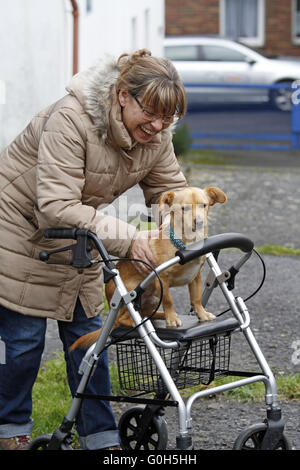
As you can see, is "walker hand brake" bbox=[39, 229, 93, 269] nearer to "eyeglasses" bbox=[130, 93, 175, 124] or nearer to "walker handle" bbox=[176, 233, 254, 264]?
"walker handle" bbox=[176, 233, 254, 264]

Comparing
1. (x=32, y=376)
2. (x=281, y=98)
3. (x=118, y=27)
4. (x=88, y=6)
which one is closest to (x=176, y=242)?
(x=32, y=376)

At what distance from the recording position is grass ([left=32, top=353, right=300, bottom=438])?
4312 millimetres

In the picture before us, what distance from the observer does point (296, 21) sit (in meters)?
23.9

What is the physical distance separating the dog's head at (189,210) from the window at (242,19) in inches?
852

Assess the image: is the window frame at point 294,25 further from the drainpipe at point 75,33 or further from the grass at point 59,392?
the grass at point 59,392

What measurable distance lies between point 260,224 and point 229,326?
590cm

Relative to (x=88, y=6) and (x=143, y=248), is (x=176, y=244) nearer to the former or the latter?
(x=143, y=248)

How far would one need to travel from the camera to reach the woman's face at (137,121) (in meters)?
3.30

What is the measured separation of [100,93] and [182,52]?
16.1 meters

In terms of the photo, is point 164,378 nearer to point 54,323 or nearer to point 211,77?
point 54,323

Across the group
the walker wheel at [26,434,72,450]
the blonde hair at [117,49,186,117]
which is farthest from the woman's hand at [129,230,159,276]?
the walker wheel at [26,434,72,450]

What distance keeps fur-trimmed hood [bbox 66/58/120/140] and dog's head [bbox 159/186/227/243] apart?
0.36 metres

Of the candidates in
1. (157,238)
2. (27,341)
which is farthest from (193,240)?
(27,341)
